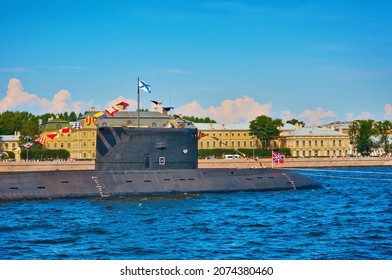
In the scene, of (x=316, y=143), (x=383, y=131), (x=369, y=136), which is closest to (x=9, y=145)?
(x=316, y=143)

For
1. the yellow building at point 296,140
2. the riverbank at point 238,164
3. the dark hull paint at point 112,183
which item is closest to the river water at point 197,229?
the dark hull paint at point 112,183

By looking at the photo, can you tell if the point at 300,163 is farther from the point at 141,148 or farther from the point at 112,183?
the point at 112,183

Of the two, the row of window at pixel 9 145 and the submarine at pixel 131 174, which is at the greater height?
the row of window at pixel 9 145

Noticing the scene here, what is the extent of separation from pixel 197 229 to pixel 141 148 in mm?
12083

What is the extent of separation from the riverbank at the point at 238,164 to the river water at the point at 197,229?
5372 centimetres

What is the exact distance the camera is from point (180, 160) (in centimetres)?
3872

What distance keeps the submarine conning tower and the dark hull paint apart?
464 mm

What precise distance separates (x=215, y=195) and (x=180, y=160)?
2.94 m

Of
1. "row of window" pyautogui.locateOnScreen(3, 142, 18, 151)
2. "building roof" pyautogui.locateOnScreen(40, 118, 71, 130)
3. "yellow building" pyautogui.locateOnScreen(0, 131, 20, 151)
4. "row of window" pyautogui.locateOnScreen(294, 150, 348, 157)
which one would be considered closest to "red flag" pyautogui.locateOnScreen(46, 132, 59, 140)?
"row of window" pyautogui.locateOnScreen(294, 150, 348, 157)

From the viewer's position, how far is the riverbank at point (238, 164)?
88938mm

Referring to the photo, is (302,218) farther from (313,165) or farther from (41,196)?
(313,165)

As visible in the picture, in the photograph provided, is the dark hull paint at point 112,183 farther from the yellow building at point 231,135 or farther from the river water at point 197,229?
the yellow building at point 231,135

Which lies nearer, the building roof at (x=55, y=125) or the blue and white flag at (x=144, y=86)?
the blue and white flag at (x=144, y=86)

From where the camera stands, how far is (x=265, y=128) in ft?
421
